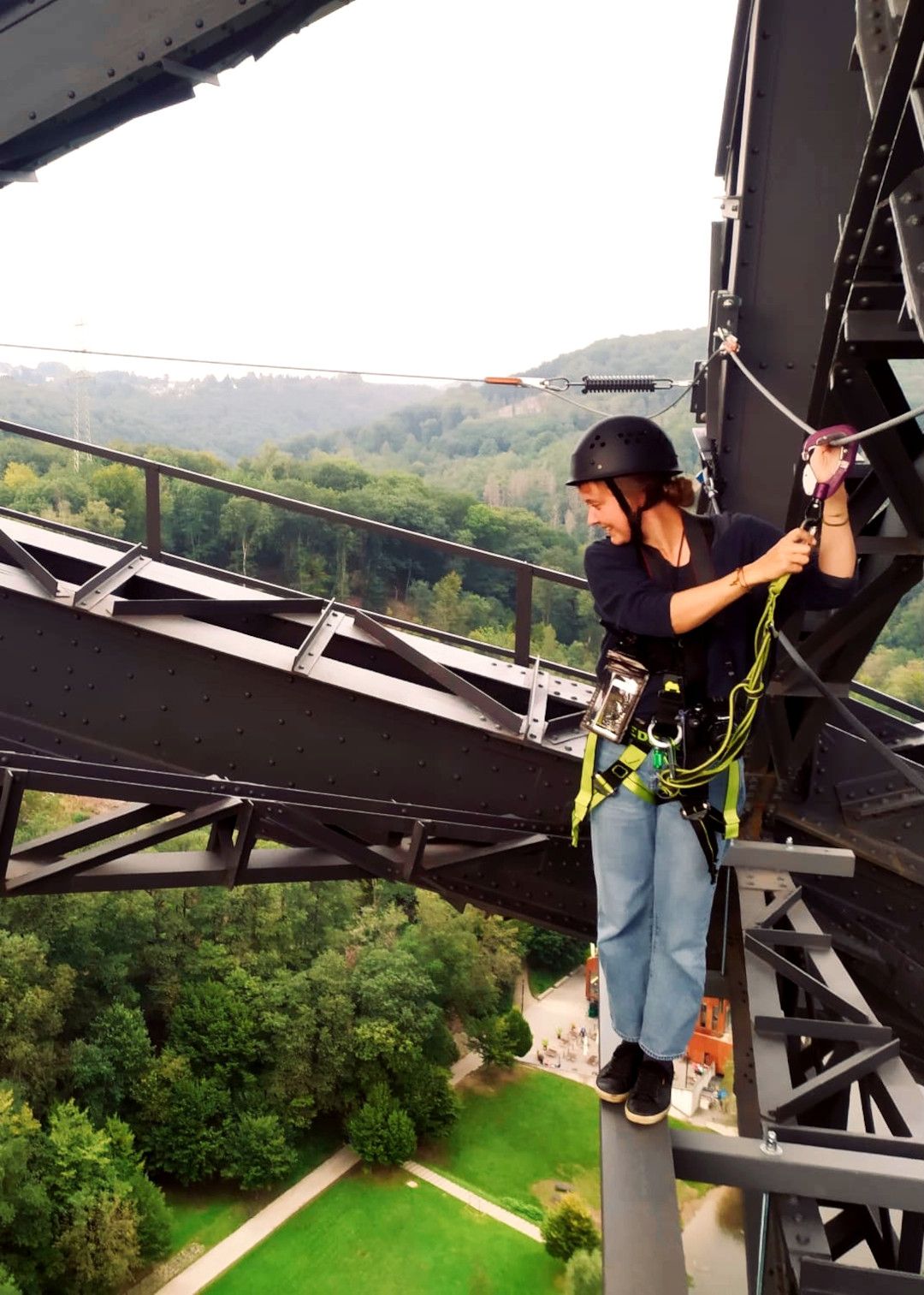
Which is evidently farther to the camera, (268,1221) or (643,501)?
(268,1221)

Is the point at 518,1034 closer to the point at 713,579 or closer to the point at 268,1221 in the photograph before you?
the point at 268,1221

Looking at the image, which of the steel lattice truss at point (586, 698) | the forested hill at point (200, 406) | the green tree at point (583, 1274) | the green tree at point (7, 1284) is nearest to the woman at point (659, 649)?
the steel lattice truss at point (586, 698)

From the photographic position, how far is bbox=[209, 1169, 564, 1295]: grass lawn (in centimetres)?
2144

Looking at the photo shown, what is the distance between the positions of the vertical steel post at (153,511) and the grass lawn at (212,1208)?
71.0 ft

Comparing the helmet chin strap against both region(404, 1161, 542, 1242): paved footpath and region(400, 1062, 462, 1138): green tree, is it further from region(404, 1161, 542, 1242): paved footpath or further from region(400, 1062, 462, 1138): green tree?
region(400, 1062, 462, 1138): green tree

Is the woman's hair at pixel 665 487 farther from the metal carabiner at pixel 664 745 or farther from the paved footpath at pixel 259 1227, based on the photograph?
the paved footpath at pixel 259 1227

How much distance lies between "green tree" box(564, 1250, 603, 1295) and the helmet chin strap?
2137 centimetres

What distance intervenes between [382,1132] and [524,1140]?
423 centimetres

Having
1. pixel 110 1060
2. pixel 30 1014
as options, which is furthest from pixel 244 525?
pixel 110 1060

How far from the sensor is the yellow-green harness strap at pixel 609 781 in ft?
8.81

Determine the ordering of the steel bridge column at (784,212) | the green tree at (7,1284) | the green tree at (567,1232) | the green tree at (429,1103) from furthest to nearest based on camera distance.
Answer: the green tree at (429,1103) < the green tree at (567,1232) < the green tree at (7,1284) < the steel bridge column at (784,212)

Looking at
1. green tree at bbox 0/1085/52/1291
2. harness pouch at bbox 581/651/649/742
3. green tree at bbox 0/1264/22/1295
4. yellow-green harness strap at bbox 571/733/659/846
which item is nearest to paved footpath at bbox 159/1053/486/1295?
green tree at bbox 0/1085/52/1291

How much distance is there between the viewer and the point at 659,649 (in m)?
2.65

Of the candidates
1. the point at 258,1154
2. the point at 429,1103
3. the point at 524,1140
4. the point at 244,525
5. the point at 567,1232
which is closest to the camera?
the point at 567,1232
